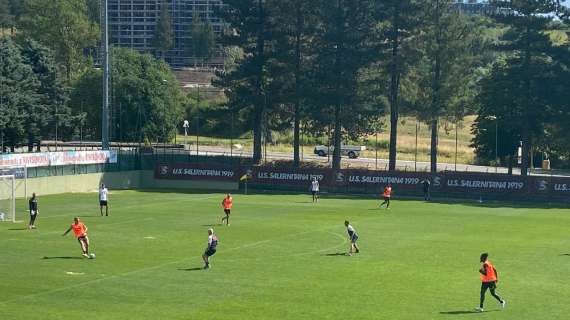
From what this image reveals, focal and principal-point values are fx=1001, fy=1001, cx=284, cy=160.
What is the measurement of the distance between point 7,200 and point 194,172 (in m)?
23.9

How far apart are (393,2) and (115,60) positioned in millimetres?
48981

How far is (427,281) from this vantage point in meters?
36.6

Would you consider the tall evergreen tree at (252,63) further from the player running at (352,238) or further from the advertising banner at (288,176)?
the player running at (352,238)

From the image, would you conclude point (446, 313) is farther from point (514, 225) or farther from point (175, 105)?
point (175, 105)

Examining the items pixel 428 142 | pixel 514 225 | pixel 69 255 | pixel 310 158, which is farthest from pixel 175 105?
pixel 69 255

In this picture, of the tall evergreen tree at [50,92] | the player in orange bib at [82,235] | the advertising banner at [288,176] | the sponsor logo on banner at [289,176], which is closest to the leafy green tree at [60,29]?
the tall evergreen tree at [50,92]

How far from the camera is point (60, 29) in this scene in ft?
479

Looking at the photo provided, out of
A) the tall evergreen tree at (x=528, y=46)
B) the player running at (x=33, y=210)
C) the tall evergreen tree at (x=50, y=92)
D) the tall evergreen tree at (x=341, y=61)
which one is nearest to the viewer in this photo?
the player running at (x=33, y=210)

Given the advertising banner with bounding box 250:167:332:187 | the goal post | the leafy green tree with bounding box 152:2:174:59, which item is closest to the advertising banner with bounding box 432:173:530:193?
the advertising banner with bounding box 250:167:332:187

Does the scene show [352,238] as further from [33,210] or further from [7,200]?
[7,200]

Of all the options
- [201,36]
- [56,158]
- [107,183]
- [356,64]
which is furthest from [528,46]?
[201,36]

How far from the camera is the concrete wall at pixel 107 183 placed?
73438mm

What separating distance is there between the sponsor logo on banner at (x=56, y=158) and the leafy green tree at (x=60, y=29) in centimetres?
6659

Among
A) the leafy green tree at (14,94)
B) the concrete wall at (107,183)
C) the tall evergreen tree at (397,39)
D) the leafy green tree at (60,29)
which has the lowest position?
the concrete wall at (107,183)
